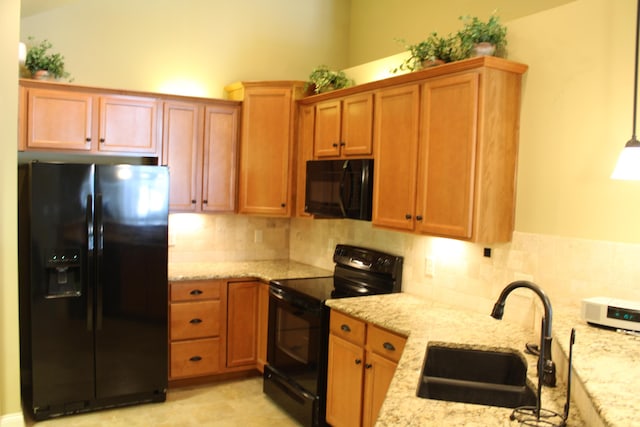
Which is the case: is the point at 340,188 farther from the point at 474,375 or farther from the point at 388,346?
the point at 474,375

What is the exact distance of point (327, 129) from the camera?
4.04 meters

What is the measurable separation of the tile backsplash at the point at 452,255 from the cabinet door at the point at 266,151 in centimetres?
47

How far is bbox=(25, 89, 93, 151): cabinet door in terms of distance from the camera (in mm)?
3846

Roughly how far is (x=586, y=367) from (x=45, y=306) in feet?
10.6

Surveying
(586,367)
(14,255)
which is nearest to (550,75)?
(586,367)

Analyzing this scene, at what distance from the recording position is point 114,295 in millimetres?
3736

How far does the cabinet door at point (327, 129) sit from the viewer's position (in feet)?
12.8

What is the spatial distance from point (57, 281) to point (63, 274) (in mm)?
58

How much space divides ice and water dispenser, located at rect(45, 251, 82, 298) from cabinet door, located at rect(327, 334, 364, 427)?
5.76 feet

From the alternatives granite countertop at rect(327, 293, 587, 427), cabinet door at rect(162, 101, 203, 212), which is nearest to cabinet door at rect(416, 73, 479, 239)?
granite countertop at rect(327, 293, 587, 427)

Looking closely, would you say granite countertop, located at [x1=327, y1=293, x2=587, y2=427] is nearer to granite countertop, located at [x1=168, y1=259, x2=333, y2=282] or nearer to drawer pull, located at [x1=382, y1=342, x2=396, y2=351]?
drawer pull, located at [x1=382, y1=342, x2=396, y2=351]

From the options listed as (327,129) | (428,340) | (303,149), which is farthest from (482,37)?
(303,149)

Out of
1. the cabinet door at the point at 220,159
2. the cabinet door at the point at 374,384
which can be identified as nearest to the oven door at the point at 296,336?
the cabinet door at the point at 374,384

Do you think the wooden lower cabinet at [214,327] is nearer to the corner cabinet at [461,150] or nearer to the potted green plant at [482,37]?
the corner cabinet at [461,150]
